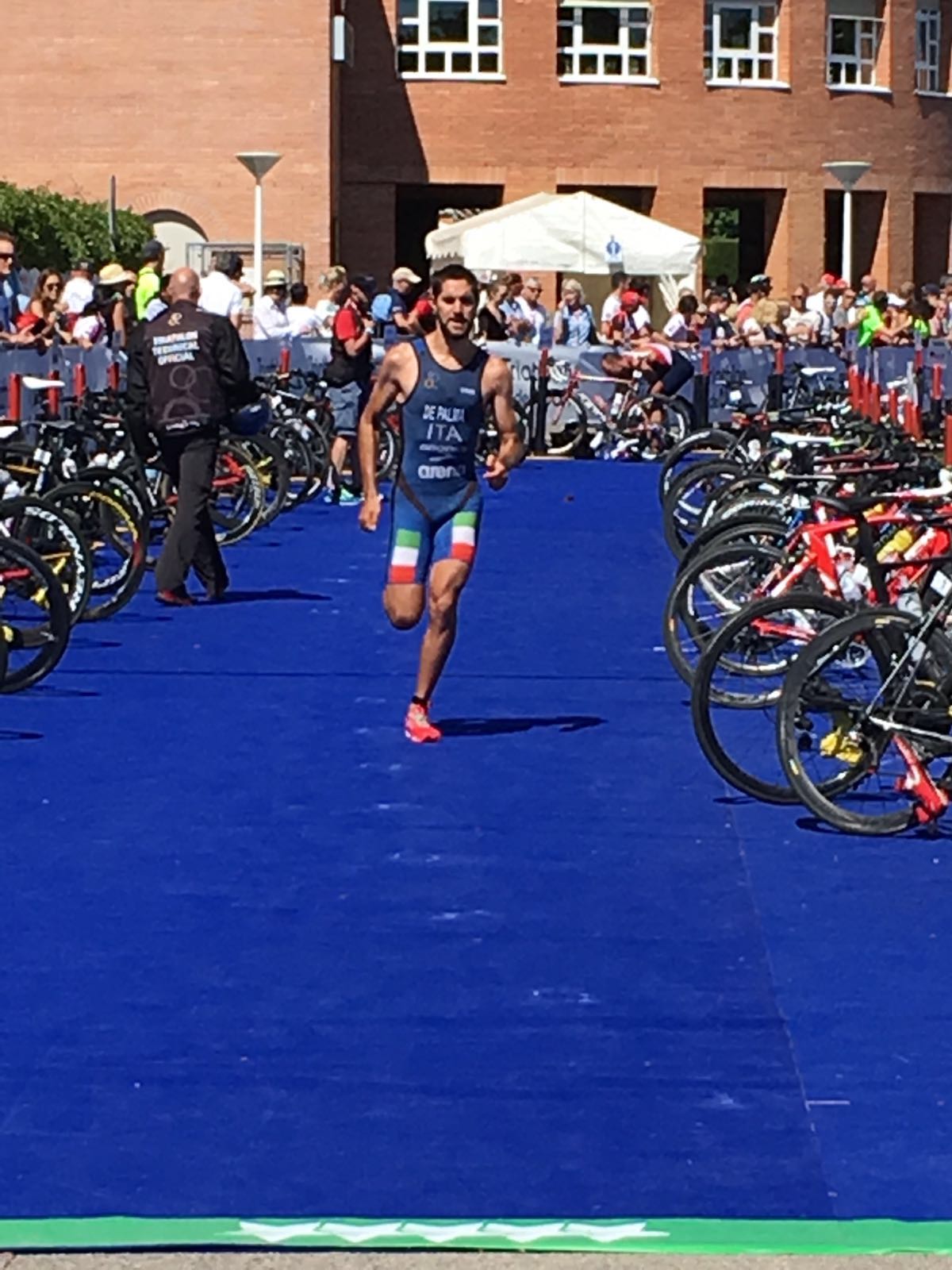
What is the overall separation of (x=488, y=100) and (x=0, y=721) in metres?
45.1

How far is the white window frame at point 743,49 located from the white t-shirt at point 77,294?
3323 centimetres

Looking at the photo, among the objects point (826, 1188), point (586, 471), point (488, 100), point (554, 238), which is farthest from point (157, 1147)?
point (488, 100)

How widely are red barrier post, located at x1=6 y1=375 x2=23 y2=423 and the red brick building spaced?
32.7m

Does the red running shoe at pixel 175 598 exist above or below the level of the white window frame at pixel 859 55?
below

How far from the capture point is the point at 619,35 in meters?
57.0

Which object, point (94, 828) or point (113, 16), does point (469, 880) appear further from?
point (113, 16)

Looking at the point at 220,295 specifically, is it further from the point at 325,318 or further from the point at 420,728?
the point at 420,728

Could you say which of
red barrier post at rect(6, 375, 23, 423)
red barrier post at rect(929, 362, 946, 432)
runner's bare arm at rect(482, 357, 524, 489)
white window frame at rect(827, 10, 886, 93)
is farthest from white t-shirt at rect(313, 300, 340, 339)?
white window frame at rect(827, 10, 886, 93)

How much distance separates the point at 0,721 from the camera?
40.8 ft

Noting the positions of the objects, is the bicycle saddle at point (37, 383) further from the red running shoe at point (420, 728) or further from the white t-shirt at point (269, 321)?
the white t-shirt at point (269, 321)

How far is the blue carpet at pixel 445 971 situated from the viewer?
608 centimetres

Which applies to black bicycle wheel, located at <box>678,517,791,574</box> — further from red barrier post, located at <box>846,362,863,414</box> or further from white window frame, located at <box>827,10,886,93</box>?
white window frame, located at <box>827,10,886,93</box>

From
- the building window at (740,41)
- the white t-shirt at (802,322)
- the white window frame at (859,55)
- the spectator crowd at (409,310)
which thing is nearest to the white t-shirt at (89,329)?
the spectator crowd at (409,310)

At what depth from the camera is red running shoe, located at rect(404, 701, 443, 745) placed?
1183 centimetres
